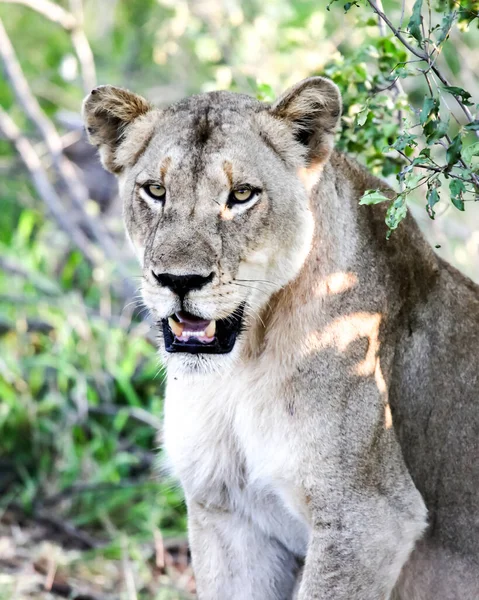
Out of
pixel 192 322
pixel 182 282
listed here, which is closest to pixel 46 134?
pixel 192 322

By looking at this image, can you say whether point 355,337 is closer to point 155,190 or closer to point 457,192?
point 457,192

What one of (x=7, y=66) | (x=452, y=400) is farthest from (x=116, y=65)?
(x=452, y=400)

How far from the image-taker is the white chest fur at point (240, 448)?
3.21 meters

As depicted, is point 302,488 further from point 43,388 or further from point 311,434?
point 43,388

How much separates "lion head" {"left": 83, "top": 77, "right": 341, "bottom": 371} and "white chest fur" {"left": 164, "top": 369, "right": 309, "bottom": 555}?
19 cm

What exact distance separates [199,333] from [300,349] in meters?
0.34

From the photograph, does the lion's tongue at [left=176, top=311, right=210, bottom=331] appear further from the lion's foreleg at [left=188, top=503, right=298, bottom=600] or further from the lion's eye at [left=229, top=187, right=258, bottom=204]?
the lion's foreleg at [left=188, top=503, right=298, bottom=600]

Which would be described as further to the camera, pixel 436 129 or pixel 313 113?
pixel 313 113

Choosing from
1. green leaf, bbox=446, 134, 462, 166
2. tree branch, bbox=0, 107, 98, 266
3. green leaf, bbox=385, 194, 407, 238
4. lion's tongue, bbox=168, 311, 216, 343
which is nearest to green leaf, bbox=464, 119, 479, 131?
green leaf, bbox=446, 134, 462, 166

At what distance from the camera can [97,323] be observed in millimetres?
6453

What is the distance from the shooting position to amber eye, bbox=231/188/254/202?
311 centimetres

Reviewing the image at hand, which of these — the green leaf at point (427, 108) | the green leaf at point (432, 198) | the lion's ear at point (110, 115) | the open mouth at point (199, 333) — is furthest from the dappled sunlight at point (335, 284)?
the lion's ear at point (110, 115)

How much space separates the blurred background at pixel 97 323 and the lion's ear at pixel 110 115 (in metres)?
0.69

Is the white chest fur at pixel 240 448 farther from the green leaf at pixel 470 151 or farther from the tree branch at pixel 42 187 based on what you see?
the tree branch at pixel 42 187
